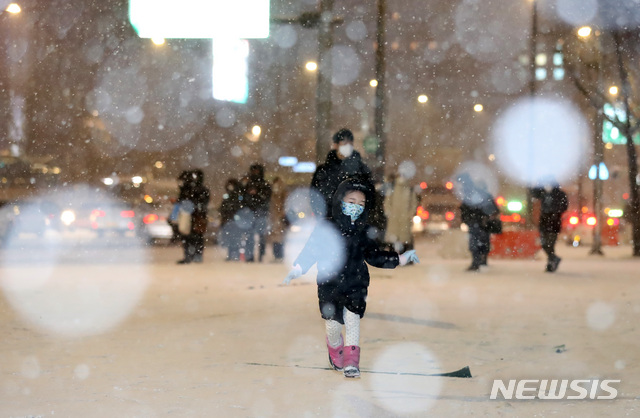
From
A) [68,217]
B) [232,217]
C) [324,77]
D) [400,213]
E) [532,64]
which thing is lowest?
[68,217]

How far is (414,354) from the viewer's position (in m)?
6.57

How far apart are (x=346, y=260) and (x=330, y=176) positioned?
6.36ft

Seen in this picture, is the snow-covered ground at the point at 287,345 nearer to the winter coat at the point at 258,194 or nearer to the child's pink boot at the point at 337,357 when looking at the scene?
the child's pink boot at the point at 337,357

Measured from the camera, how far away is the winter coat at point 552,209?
14758 millimetres

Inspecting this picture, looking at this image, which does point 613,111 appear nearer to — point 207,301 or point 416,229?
point 416,229

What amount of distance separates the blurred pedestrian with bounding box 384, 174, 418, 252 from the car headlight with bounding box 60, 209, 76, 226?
1430cm

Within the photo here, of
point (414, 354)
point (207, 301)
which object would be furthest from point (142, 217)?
point (414, 354)

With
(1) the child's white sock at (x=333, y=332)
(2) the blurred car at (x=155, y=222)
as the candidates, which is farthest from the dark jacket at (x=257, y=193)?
(1) the child's white sock at (x=333, y=332)

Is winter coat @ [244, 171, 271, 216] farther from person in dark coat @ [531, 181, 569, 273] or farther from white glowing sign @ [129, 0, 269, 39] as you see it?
person in dark coat @ [531, 181, 569, 273]

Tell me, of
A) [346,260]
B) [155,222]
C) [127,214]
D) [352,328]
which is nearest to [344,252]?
[346,260]

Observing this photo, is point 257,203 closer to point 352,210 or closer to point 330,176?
point 330,176

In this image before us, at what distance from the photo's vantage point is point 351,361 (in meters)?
5.59

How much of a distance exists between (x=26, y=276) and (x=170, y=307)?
188 inches

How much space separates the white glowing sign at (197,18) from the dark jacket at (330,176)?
11429 millimetres
